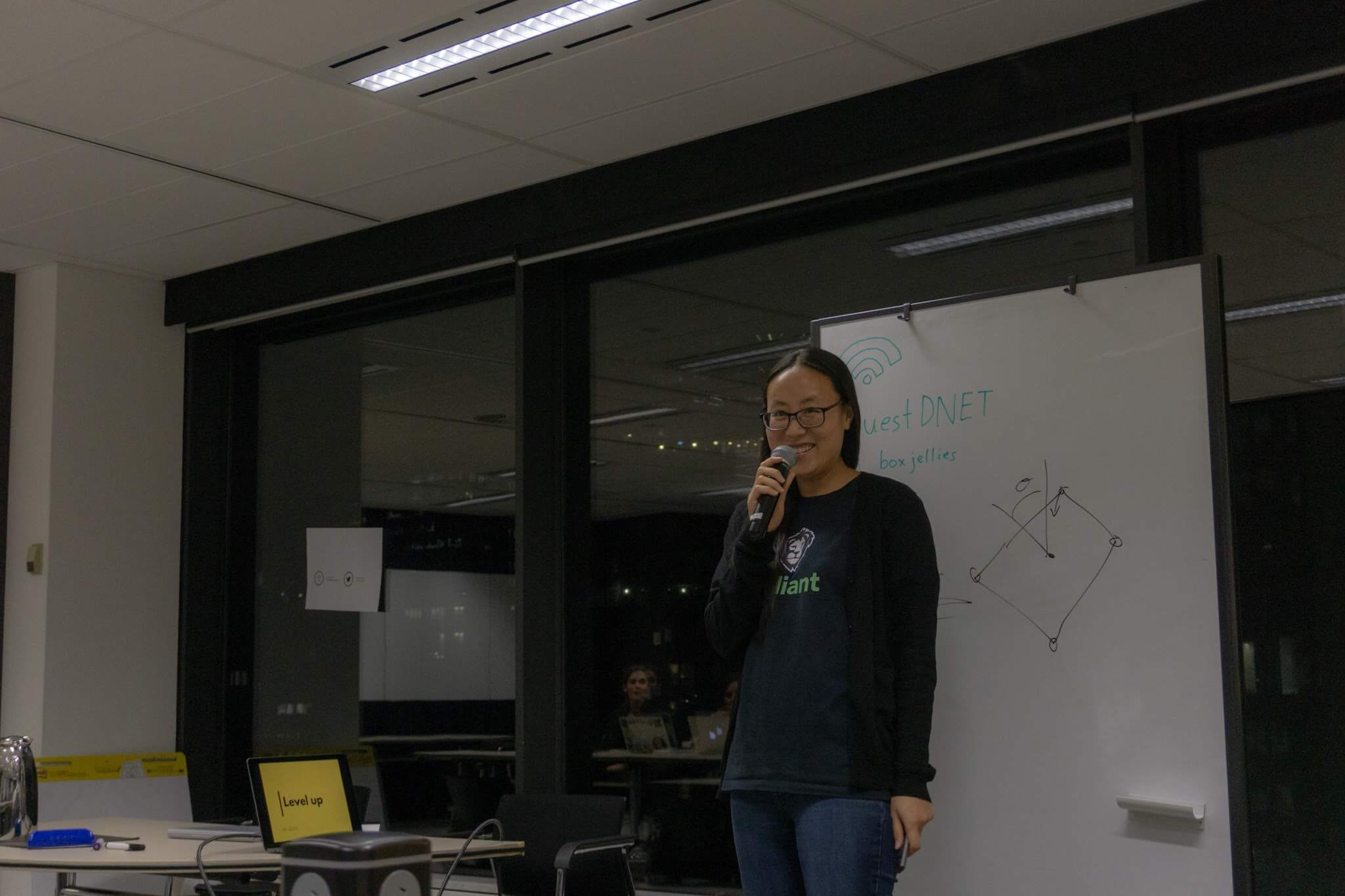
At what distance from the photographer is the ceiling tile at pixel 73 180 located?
4.48 m

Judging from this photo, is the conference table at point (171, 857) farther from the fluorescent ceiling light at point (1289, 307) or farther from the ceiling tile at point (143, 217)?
the ceiling tile at point (143, 217)

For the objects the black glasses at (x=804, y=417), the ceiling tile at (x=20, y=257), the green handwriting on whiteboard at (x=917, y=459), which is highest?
the ceiling tile at (x=20, y=257)

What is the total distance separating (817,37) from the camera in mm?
3627

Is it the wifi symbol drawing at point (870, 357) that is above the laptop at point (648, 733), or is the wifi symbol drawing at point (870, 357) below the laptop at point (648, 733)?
above

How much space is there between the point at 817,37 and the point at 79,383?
353 cm

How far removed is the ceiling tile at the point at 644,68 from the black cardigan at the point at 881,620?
1.47 meters

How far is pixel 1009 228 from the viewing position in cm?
395

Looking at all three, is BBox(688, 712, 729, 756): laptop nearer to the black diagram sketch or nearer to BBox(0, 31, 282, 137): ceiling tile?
the black diagram sketch

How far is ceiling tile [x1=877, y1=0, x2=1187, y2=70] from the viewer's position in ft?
11.3

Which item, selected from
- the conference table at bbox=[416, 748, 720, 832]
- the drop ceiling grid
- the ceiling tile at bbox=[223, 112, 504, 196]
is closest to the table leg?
the conference table at bbox=[416, 748, 720, 832]

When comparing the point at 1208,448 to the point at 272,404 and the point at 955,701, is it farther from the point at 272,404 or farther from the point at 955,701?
the point at 272,404

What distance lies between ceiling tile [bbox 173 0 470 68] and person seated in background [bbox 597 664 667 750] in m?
2.16

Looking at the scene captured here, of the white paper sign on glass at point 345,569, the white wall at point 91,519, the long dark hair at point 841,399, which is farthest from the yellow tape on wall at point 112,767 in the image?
the long dark hair at point 841,399

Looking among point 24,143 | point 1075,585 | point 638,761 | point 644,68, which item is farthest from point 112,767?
point 1075,585
